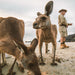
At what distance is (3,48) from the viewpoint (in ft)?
9.53

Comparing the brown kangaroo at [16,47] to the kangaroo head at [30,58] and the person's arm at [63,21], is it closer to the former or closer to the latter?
the kangaroo head at [30,58]

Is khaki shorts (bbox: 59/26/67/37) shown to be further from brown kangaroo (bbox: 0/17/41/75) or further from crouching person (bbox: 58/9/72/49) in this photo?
brown kangaroo (bbox: 0/17/41/75)

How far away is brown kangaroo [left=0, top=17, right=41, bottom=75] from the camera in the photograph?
8.18 feet

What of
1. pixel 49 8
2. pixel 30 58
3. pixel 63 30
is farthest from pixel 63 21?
pixel 30 58

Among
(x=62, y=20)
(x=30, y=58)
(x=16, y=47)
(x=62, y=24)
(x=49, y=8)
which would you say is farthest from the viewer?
(x=62, y=24)

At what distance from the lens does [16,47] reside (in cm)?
287

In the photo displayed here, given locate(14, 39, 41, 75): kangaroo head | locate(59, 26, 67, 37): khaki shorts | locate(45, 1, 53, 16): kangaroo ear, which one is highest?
locate(45, 1, 53, 16): kangaroo ear

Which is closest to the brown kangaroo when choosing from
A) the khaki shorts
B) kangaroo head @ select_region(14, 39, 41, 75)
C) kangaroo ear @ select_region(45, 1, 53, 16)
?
kangaroo head @ select_region(14, 39, 41, 75)

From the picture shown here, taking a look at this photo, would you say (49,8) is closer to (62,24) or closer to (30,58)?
(30,58)

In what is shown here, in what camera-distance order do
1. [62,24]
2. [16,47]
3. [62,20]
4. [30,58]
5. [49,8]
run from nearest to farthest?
[30,58], [16,47], [49,8], [62,20], [62,24]

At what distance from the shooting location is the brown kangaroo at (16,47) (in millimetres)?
2494

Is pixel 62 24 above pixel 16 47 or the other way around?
above

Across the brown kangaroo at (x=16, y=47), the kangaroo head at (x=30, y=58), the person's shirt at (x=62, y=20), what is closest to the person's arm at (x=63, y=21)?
the person's shirt at (x=62, y=20)

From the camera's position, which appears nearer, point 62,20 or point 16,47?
point 16,47
